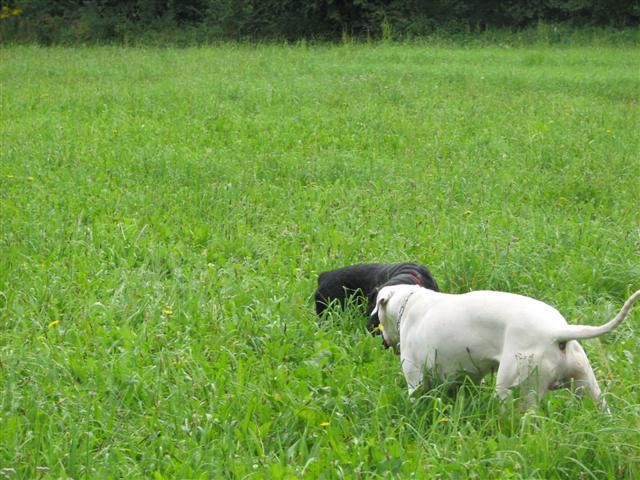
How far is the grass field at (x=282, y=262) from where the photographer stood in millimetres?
3021

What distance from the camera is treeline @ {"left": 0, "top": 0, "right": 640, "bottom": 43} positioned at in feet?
74.2

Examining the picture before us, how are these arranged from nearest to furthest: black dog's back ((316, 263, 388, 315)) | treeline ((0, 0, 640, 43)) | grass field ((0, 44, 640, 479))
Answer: grass field ((0, 44, 640, 479)) < black dog's back ((316, 263, 388, 315)) < treeline ((0, 0, 640, 43))

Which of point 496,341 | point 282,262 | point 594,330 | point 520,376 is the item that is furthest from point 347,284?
point 594,330

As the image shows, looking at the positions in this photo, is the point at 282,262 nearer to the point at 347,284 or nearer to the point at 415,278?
the point at 347,284

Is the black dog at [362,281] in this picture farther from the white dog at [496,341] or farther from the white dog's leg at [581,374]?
the white dog's leg at [581,374]

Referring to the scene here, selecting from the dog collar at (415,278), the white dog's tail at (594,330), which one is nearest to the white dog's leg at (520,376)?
the white dog's tail at (594,330)

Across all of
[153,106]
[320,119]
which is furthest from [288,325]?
[153,106]

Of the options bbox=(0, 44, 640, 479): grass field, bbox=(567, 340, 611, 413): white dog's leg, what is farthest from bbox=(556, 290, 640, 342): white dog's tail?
bbox=(0, 44, 640, 479): grass field

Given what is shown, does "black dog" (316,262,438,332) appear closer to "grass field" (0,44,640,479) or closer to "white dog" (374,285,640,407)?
"grass field" (0,44,640,479)

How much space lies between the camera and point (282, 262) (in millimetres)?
5223

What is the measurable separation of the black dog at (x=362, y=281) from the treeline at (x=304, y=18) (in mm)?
17909

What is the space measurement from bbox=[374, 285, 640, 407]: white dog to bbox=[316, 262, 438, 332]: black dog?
609 mm

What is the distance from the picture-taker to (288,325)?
4.18 m

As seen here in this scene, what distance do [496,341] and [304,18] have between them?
Result: 21.7 metres
